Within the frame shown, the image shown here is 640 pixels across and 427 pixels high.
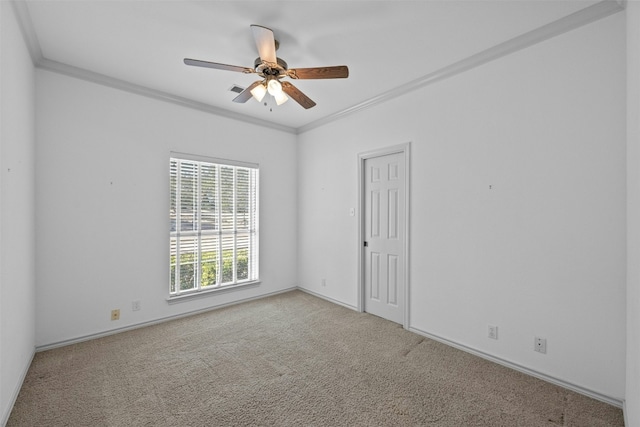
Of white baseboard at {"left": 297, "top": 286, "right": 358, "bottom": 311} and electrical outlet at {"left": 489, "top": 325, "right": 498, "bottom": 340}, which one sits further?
white baseboard at {"left": 297, "top": 286, "right": 358, "bottom": 311}

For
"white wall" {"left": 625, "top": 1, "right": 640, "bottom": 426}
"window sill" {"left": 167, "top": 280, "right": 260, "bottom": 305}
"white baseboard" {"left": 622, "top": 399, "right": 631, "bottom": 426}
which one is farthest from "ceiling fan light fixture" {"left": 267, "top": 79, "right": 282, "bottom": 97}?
"white baseboard" {"left": 622, "top": 399, "right": 631, "bottom": 426}

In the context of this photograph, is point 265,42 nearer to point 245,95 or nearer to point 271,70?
point 271,70

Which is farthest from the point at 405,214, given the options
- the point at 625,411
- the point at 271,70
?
the point at 625,411

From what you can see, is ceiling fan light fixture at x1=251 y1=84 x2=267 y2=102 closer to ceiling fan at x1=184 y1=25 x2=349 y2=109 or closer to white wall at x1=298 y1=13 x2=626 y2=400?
ceiling fan at x1=184 y1=25 x2=349 y2=109

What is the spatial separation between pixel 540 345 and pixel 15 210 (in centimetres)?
420

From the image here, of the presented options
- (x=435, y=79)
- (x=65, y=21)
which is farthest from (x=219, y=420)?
(x=435, y=79)

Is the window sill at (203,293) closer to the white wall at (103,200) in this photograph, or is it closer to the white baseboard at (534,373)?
the white wall at (103,200)

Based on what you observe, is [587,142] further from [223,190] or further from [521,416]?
[223,190]

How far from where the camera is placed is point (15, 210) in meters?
2.09

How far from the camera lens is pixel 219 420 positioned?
6.23ft

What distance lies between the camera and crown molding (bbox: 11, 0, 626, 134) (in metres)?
2.06

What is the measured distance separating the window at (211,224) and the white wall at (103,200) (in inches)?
5.3

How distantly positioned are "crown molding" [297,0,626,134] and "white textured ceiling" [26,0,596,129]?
0.19 feet

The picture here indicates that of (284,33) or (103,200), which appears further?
(103,200)
